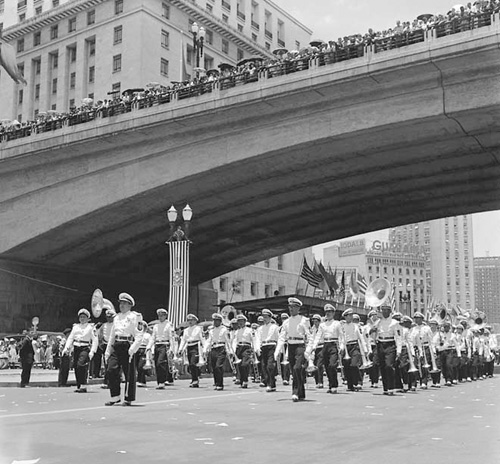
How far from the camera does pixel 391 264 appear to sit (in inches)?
4208

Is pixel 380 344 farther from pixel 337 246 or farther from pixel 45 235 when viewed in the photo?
pixel 337 246

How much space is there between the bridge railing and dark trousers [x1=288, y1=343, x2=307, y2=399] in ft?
54.2

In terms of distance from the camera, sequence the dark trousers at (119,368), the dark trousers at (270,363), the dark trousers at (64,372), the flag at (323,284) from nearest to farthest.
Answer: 1. the dark trousers at (119,368)
2. the dark trousers at (270,363)
3. the dark trousers at (64,372)
4. the flag at (323,284)

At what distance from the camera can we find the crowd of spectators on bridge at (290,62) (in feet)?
89.1

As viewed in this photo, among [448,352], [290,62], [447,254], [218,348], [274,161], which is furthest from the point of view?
[447,254]

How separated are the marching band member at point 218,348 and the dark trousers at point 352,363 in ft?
9.81

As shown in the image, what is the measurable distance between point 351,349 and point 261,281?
56.5 metres

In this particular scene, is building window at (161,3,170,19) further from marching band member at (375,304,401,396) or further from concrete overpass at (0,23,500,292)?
marching band member at (375,304,401,396)

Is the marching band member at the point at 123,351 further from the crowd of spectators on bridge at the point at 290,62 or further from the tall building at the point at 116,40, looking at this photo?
the tall building at the point at 116,40

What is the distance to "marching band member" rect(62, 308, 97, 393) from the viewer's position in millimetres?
17141

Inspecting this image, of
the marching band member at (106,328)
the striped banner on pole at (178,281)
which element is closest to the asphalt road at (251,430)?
the marching band member at (106,328)

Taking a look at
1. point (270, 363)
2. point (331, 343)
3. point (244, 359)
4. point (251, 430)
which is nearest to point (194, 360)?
point (244, 359)

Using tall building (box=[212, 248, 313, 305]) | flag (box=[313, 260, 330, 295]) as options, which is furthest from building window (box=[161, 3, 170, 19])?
flag (box=[313, 260, 330, 295])

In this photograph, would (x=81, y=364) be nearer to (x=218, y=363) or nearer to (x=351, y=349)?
(x=218, y=363)
